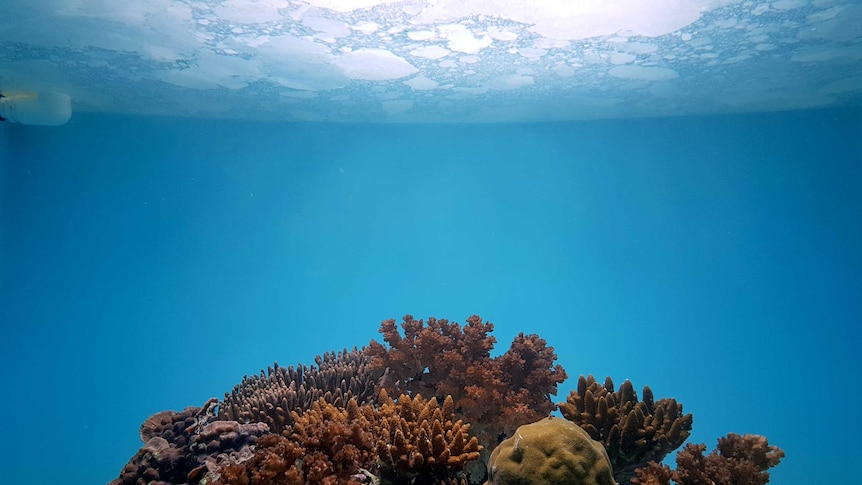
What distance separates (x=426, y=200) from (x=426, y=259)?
328cm

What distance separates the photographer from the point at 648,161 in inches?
836

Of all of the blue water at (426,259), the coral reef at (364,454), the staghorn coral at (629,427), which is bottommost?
the coral reef at (364,454)

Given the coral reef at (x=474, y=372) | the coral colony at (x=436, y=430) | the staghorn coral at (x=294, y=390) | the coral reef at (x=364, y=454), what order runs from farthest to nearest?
the staghorn coral at (x=294, y=390), the coral reef at (x=474, y=372), the coral colony at (x=436, y=430), the coral reef at (x=364, y=454)

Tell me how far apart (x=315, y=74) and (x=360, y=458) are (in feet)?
44.5

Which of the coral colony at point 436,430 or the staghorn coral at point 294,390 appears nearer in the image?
the coral colony at point 436,430

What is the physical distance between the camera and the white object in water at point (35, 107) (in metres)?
16.3

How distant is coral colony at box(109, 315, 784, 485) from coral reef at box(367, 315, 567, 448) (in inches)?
0.6

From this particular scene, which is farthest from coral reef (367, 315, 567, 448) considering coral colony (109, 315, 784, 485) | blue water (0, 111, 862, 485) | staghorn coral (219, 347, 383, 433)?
blue water (0, 111, 862, 485)

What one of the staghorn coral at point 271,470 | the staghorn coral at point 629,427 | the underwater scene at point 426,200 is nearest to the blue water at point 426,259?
the underwater scene at point 426,200

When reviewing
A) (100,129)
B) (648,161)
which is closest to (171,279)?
(100,129)

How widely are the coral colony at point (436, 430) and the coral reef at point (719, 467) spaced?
1 cm

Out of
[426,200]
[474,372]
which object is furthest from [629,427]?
[426,200]

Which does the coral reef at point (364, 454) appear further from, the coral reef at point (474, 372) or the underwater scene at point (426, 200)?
the underwater scene at point (426, 200)

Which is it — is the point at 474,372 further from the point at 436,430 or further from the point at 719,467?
the point at 719,467
